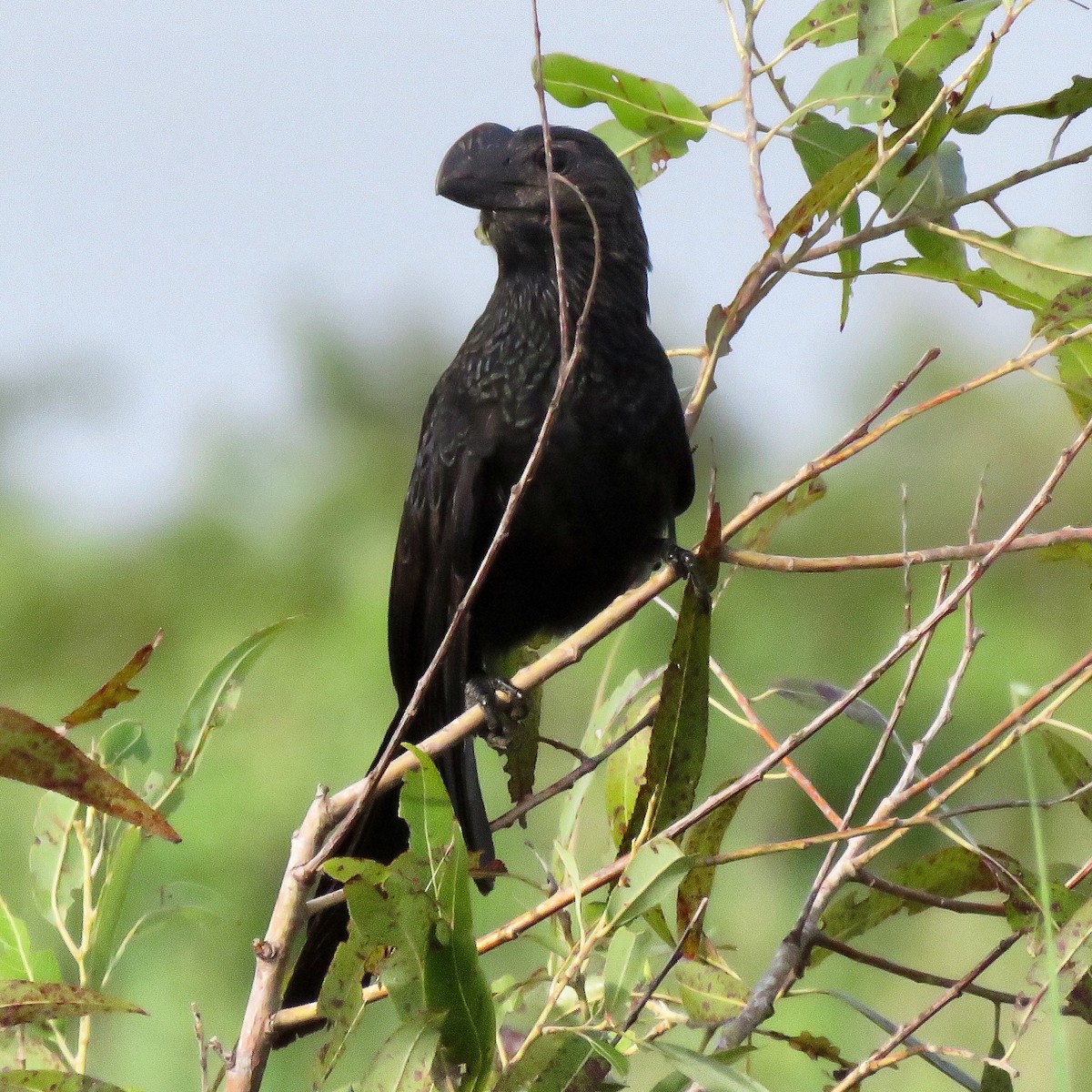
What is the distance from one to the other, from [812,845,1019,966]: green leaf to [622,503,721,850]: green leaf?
276mm

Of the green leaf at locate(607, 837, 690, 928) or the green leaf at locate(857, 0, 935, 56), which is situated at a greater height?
the green leaf at locate(857, 0, 935, 56)

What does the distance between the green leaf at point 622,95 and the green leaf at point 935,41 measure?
33cm

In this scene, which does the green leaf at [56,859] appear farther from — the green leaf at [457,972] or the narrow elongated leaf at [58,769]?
the green leaf at [457,972]

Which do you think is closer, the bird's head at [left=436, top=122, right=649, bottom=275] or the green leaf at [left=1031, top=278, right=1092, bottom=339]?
the green leaf at [left=1031, top=278, right=1092, bottom=339]

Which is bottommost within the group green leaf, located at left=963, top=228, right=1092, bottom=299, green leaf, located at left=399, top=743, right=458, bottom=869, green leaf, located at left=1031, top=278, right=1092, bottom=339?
green leaf, located at left=399, top=743, right=458, bottom=869

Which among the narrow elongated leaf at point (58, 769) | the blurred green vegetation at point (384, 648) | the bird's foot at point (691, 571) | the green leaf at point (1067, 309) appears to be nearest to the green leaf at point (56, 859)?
the narrow elongated leaf at point (58, 769)

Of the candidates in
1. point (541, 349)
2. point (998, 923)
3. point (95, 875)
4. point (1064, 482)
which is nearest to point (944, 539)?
point (1064, 482)

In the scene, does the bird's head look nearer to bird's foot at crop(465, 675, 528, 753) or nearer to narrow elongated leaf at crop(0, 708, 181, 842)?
bird's foot at crop(465, 675, 528, 753)

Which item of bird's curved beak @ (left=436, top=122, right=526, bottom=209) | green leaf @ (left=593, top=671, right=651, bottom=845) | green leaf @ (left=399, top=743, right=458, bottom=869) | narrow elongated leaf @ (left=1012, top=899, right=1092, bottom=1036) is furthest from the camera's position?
bird's curved beak @ (left=436, top=122, right=526, bottom=209)

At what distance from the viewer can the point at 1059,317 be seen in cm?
149

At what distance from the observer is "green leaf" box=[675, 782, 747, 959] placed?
1.41 m

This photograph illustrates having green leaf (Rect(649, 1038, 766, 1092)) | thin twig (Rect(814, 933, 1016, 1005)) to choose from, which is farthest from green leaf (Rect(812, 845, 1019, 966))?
green leaf (Rect(649, 1038, 766, 1092))

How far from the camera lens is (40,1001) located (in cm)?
119

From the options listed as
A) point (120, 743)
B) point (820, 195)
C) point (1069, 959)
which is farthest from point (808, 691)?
point (120, 743)
